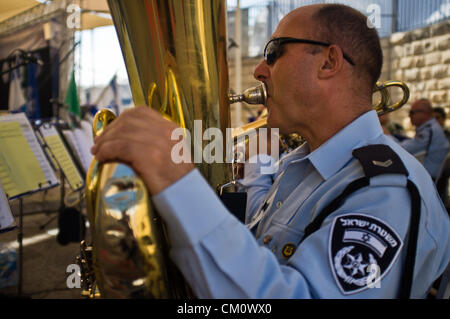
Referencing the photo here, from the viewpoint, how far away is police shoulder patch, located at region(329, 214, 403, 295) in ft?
2.05

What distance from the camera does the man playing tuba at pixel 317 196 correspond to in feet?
1.81

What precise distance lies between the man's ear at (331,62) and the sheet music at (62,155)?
2.07 metres

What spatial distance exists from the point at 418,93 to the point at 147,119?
24.0 feet

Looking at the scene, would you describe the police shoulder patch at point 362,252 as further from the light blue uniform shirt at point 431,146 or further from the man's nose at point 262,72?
the light blue uniform shirt at point 431,146

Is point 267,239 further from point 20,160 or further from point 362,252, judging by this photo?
point 20,160

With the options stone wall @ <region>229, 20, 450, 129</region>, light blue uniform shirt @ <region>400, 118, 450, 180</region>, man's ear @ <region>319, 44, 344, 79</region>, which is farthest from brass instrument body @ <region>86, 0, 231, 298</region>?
stone wall @ <region>229, 20, 450, 129</region>

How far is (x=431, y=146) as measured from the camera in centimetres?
396

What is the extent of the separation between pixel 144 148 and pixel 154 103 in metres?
0.25

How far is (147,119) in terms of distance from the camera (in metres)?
0.56

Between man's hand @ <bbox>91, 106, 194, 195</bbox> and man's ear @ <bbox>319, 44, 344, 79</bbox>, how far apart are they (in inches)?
23.4

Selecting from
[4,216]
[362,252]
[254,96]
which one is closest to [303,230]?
[362,252]

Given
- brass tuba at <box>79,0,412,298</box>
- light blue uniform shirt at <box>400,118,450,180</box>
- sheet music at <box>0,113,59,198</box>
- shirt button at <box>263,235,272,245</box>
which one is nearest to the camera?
brass tuba at <box>79,0,412,298</box>

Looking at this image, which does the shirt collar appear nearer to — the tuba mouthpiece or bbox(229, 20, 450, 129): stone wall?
the tuba mouthpiece

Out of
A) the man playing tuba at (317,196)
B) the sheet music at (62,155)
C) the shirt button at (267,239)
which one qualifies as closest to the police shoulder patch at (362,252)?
the man playing tuba at (317,196)
